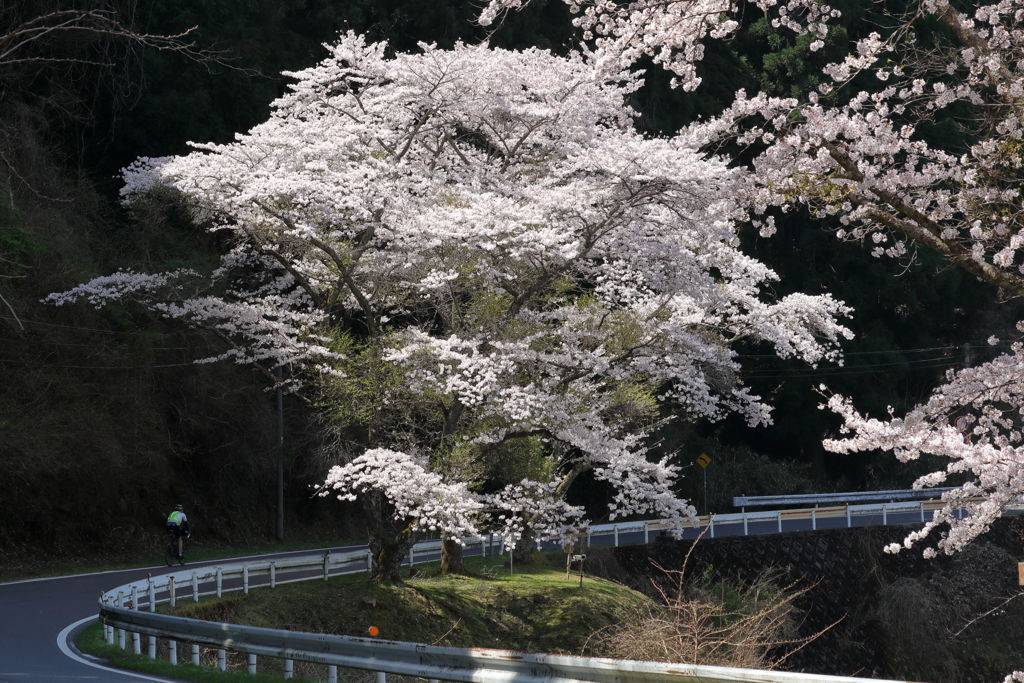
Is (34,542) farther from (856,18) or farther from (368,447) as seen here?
(856,18)

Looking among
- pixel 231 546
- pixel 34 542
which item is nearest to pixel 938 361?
pixel 231 546

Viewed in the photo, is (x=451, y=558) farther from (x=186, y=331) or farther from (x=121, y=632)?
(x=186, y=331)

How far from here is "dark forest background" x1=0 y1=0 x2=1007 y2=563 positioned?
20.9 metres

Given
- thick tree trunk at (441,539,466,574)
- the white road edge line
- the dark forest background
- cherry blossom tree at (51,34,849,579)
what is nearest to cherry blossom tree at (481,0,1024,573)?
the white road edge line

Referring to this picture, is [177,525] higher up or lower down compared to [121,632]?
higher up

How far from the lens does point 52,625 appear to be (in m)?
12.6

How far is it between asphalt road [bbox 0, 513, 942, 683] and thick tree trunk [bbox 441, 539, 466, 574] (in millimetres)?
2520

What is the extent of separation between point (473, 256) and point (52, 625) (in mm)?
8546

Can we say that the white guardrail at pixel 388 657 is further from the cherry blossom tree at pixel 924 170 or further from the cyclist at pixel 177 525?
the cyclist at pixel 177 525

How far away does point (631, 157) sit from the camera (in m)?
15.7

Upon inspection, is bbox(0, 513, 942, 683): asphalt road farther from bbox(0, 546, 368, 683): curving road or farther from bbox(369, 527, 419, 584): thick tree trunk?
bbox(369, 527, 419, 584): thick tree trunk

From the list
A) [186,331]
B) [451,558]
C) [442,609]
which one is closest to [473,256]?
[442,609]

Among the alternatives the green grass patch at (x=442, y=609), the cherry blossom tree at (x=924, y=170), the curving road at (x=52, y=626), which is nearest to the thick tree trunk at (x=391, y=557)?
the green grass patch at (x=442, y=609)

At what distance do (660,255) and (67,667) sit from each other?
445 inches
